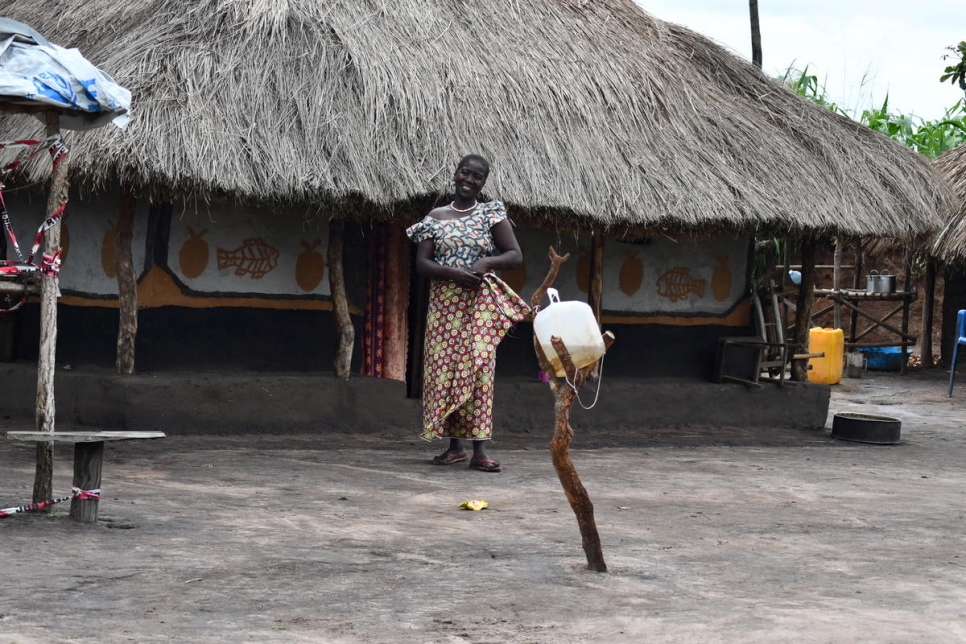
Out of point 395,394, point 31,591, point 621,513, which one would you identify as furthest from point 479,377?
point 31,591

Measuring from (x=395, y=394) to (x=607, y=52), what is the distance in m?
3.13

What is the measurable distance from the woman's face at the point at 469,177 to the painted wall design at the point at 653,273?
8.40 feet

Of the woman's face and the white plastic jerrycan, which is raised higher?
the woman's face

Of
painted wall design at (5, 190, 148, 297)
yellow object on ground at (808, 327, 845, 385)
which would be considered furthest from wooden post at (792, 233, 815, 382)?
painted wall design at (5, 190, 148, 297)

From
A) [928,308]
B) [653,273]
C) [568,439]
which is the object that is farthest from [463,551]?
[928,308]

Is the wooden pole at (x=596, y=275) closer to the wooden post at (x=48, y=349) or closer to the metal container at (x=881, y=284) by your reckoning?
the wooden post at (x=48, y=349)

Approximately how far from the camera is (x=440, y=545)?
15.5 ft

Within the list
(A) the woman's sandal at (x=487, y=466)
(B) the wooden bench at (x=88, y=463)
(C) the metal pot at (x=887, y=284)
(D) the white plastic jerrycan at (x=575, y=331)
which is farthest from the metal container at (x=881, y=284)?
(B) the wooden bench at (x=88, y=463)

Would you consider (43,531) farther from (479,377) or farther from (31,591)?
(479,377)

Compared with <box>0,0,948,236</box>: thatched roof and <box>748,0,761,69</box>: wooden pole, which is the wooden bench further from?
<box>748,0,761,69</box>: wooden pole

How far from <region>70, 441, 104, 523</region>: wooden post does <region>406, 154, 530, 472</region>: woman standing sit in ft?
7.16

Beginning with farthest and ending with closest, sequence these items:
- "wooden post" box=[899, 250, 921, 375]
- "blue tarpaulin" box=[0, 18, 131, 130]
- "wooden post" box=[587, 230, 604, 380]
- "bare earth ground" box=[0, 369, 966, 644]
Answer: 1. "wooden post" box=[899, 250, 921, 375]
2. "wooden post" box=[587, 230, 604, 380]
3. "blue tarpaulin" box=[0, 18, 131, 130]
4. "bare earth ground" box=[0, 369, 966, 644]

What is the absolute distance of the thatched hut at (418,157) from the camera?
7.53 meters

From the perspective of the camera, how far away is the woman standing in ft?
21.4
